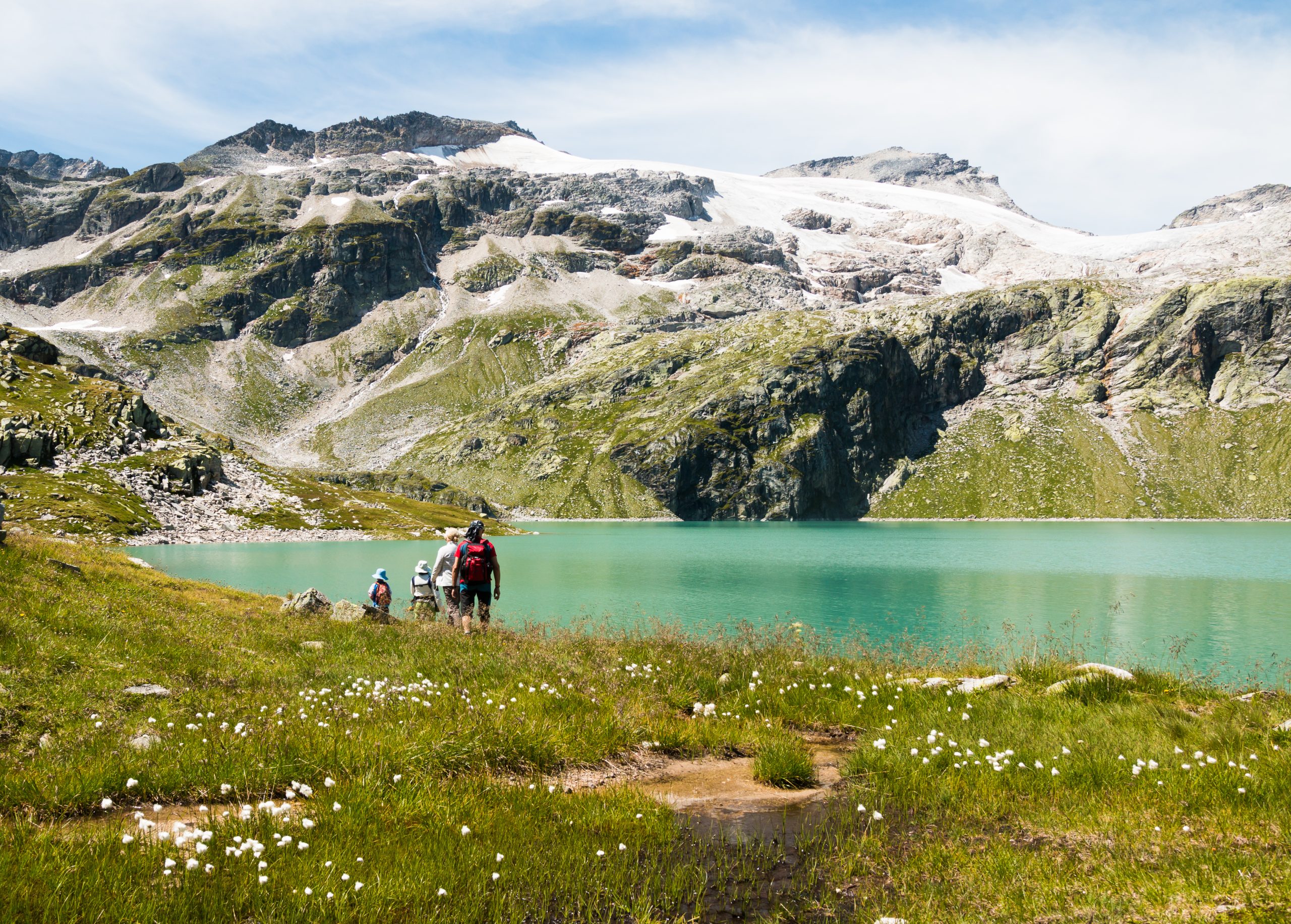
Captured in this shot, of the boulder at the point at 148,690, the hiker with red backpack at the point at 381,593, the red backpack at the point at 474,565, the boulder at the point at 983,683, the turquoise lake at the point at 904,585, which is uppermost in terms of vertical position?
the red backpack at the point at 474,565

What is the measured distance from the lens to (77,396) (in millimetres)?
105500

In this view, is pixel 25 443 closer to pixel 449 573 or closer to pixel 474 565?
pixel 449 573

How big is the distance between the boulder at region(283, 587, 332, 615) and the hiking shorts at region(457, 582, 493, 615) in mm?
5265

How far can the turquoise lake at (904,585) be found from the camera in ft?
120

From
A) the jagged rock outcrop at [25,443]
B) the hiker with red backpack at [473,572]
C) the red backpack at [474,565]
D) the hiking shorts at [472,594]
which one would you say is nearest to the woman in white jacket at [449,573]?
the hiking shorts at [472,594]

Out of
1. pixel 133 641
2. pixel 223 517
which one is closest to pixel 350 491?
pixel 223 517

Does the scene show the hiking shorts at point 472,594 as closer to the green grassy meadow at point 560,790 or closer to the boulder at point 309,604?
the boulder at point 309,604

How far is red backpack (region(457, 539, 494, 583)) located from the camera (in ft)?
66.1

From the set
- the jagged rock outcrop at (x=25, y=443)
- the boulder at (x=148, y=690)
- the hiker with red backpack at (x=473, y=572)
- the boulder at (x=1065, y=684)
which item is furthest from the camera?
the jagged rock outcrop at (x=25, y=443)

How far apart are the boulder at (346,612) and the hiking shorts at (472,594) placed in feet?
10.9

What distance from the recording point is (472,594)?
20297 millimetres

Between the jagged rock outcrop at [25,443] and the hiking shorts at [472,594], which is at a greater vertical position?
the jagged rock outcrop at [25,443]

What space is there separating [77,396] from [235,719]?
128 meters

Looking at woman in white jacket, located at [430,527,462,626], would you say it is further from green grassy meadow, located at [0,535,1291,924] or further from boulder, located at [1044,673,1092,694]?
boulder, located at [1044,673,1092,694]
